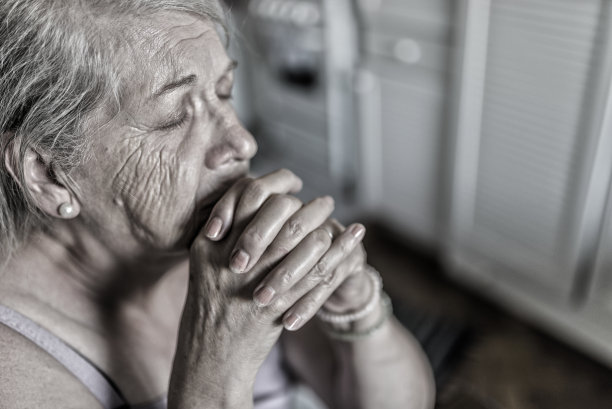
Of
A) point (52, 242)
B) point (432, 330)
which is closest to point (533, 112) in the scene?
point (432, 330)

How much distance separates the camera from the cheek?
31.9 inches

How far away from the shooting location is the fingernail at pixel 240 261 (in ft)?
2.44

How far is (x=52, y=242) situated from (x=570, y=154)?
1.60 meters

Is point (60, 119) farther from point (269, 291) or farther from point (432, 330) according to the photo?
point (432, 330)

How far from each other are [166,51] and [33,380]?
51cm

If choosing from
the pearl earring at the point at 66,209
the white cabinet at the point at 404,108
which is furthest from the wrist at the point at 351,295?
the white cabinet at the point at 404,108

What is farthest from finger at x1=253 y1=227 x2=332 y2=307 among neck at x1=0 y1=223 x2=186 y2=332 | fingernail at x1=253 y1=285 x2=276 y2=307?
neck at x1=0 y1=223 x2=186 y2=332

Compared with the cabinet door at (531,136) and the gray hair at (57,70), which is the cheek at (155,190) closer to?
the gray hair at (57,70)

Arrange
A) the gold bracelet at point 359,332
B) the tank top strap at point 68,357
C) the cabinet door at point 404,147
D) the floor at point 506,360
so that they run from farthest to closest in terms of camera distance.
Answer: the cabinet door at point 404,147
the floor at point 506,360
the gold bracelet at point 359,332
the tank top strap at point 68,357

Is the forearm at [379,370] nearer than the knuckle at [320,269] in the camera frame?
No

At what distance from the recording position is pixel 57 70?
0.73 meters

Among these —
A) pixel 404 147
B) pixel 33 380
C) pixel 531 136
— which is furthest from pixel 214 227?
pixel 404 147

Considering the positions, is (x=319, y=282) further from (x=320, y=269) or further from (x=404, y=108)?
(x=404, y=108)

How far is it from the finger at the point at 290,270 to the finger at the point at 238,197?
0.32 ft
